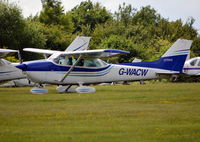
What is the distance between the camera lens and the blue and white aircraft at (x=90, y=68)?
73.0 feet

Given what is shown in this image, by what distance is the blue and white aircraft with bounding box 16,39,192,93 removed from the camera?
876 inches

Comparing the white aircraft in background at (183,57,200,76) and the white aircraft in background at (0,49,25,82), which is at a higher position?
Answer: the white aircraft in background at (0,49,25,82)

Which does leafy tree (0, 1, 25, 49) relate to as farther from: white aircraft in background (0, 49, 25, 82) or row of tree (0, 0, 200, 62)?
white aircraft in background (0, 49, 25, 82)

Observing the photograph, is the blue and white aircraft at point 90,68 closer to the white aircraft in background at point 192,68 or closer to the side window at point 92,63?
the side window at point 92,63

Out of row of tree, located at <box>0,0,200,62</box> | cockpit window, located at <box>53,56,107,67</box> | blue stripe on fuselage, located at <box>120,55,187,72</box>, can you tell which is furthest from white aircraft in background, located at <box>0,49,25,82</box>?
row of tree, located at <box>0,0,200,62</box>

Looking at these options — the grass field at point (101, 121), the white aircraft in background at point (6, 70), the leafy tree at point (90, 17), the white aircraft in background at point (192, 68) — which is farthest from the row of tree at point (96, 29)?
the grass field at point (101, 121)

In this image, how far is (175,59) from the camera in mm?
25766

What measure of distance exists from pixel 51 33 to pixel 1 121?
54.4 meters

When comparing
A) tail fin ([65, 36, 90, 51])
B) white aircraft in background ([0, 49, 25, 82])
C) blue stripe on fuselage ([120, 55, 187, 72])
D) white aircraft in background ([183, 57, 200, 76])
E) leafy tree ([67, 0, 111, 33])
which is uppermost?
leafy tree ([67, 0, 111, 33])

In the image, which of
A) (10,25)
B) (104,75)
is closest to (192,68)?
(104,75)

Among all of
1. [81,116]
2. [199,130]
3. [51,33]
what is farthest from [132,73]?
[51,33]

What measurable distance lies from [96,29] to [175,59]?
6456 centimetres

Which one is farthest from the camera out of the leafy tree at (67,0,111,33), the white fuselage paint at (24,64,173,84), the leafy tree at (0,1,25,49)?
the leafy tree at (67,0,111,33)

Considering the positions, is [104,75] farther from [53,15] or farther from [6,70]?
[53,15]
